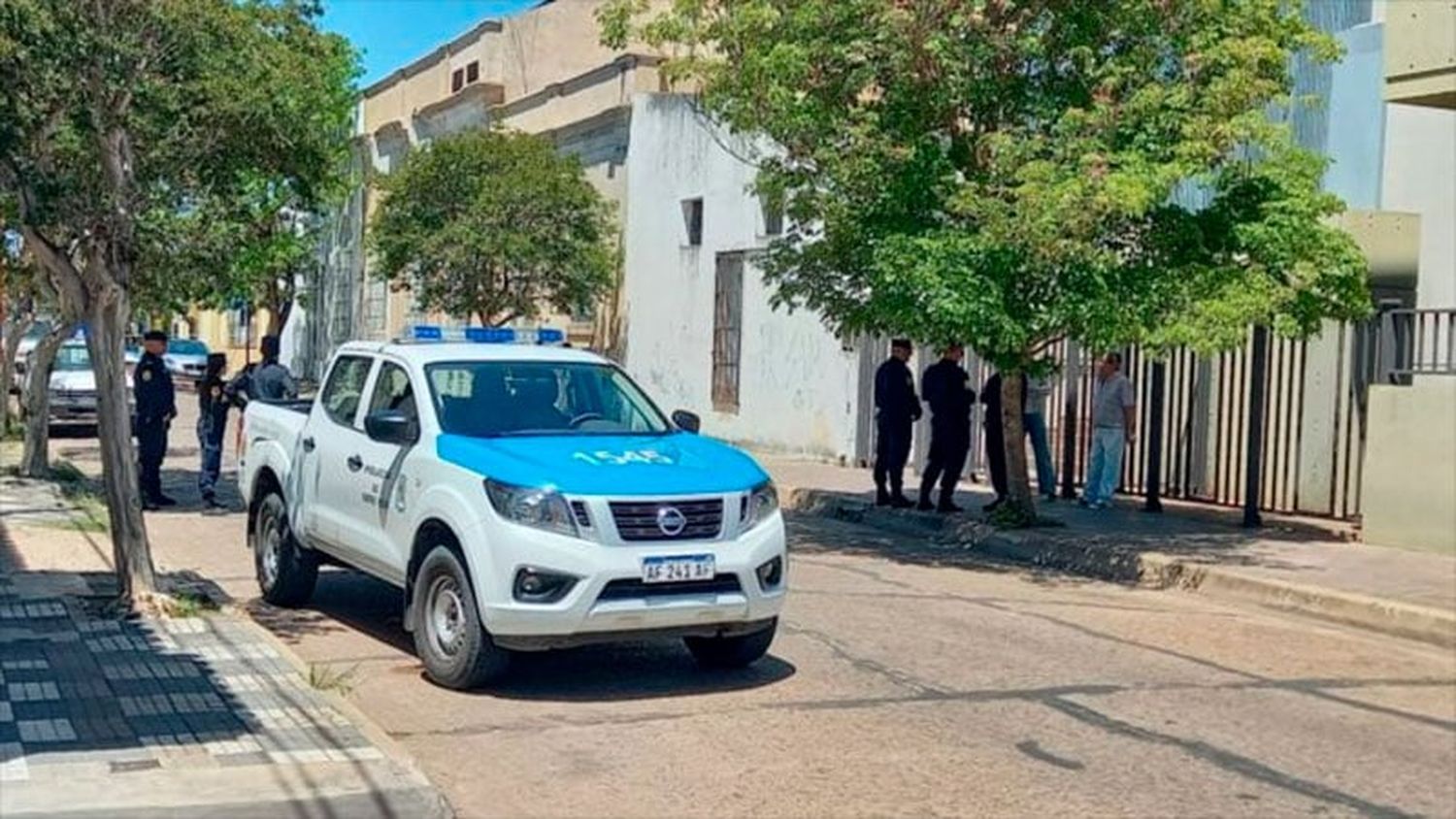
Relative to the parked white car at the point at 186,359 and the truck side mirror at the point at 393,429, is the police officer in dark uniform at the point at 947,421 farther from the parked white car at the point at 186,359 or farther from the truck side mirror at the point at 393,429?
the parked white car at the point at 186,359

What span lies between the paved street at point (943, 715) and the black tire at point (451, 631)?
129mm

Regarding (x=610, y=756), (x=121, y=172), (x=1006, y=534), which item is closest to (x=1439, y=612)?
(x=1006, y=534)

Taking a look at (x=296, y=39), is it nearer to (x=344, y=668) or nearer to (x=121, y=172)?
(x=121, y=172)

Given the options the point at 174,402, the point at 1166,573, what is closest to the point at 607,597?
the point at 1166,573

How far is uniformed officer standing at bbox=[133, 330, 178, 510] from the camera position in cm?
1625

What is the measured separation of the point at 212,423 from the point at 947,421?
26.4 feet

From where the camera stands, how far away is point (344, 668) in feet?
29.1

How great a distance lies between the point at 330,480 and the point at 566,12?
28806mm

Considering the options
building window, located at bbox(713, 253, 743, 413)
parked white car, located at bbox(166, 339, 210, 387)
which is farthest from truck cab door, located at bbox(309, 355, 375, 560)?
parked white car, located at bbox(166, 339, 210, 387)

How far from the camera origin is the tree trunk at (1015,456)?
15242 mm

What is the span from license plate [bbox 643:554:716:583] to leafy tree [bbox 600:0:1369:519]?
17.7 ft

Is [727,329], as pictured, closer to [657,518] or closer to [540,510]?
[657,518]

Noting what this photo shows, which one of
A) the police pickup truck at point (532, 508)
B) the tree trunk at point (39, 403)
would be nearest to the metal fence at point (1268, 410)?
the police pickup truck at point (532, 508)

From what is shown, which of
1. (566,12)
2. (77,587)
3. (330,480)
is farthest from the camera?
(566,12)
